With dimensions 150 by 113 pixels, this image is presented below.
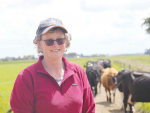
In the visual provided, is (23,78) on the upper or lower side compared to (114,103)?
upper

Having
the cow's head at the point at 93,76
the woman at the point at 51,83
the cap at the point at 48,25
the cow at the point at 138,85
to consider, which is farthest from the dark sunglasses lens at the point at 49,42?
the cow's head at the point at 93,76

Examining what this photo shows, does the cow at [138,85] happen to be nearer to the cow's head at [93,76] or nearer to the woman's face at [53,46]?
the woman's face at [53,46]

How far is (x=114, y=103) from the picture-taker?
8.16 metres

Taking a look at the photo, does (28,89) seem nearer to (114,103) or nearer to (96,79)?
(114,103)

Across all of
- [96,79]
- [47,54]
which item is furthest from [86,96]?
[96,79]

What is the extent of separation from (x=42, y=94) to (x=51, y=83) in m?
0.15

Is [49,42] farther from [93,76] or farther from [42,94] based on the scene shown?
[93,76]

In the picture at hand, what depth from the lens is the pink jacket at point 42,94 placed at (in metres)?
1.65

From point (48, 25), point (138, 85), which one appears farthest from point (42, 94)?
point (138, 85)

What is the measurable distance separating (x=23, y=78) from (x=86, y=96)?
75cm

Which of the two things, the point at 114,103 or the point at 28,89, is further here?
the point at 114,103

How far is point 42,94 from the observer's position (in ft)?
5.54

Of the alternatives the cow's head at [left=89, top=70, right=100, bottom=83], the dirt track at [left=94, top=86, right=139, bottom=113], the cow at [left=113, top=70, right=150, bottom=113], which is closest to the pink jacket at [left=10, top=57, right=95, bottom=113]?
the cow at [left=113, top=70, right=150, bottom=113]

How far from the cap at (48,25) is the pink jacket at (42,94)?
350mm
